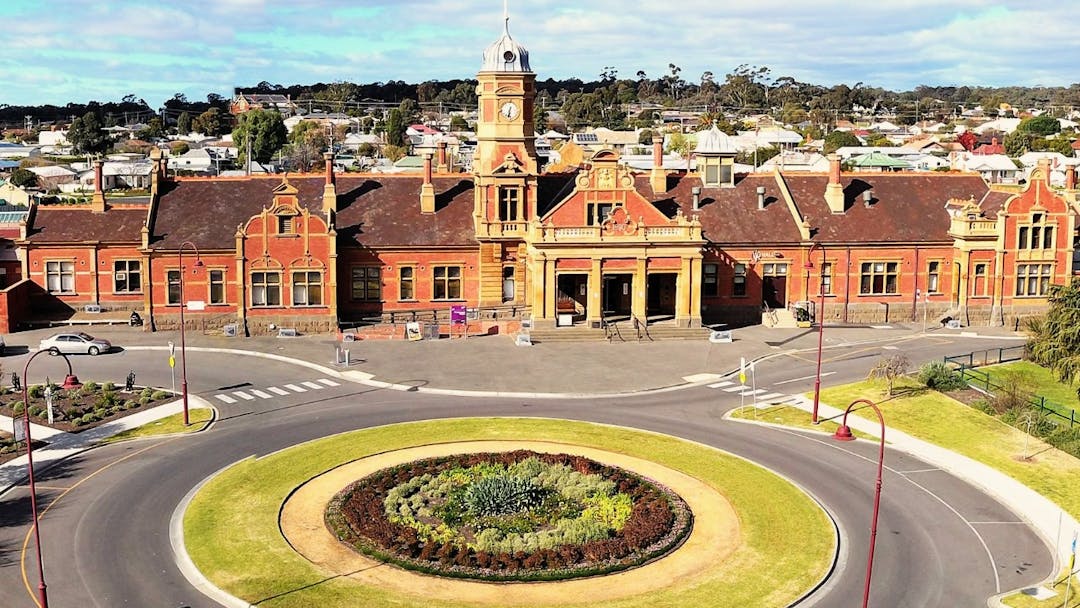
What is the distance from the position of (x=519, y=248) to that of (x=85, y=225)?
27.6 meters

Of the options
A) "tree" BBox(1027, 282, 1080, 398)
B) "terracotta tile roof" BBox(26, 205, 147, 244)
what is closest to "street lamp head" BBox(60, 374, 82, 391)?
"terracotta tile roof" BBox(26, 205, 147, 244)

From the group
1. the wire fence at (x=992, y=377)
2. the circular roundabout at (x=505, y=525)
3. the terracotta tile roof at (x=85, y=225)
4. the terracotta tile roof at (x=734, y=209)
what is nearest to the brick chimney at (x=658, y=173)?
the terracotta tile roof at (x=734, y=209)

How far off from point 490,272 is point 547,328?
6.27 meters

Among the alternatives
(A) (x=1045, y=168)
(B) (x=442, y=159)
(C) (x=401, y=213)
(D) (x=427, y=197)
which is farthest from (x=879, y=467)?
(B) (x=442, y=159)

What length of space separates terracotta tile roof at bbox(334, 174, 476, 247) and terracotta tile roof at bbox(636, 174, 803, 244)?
468 inches

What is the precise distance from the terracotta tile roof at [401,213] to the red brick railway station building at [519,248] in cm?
12

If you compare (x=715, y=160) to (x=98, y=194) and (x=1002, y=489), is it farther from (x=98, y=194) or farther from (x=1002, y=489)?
(x=98, y=194)

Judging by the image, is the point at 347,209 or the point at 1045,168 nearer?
the point at 1045,168

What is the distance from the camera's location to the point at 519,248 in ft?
215

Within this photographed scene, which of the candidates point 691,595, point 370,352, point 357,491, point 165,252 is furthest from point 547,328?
point 691,595

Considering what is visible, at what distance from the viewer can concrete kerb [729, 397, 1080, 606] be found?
32.7 meters

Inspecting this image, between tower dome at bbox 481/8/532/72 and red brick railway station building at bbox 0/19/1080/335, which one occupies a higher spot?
tower dome at bbox 481/8/532/72

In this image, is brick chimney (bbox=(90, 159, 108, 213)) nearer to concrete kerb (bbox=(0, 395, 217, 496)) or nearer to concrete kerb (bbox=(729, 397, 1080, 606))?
concrete kerb (bbox=(0, 395, 217, 496))

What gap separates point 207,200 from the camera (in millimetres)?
66750
